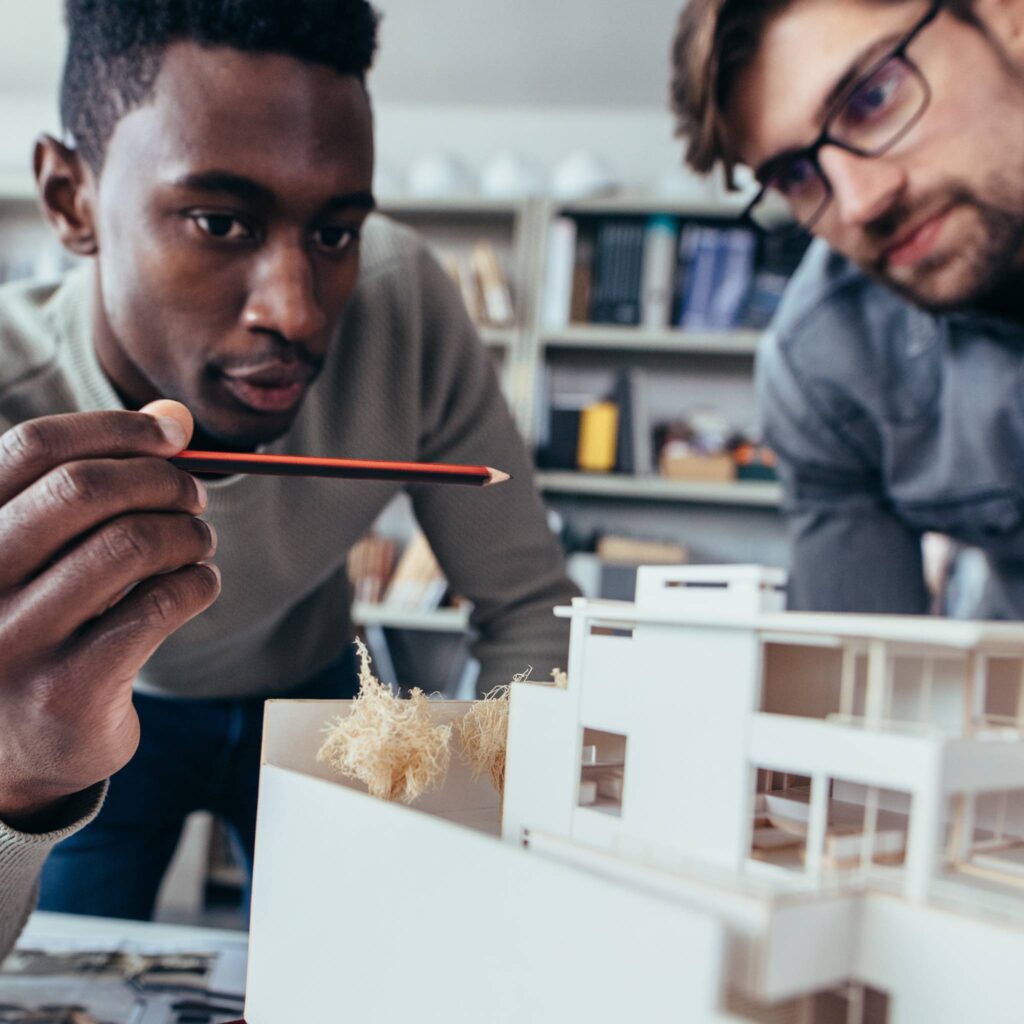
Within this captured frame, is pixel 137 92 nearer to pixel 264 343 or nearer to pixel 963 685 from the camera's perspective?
pixel 264 343

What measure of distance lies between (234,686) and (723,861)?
2.09 ft

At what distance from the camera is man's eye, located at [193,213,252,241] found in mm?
592

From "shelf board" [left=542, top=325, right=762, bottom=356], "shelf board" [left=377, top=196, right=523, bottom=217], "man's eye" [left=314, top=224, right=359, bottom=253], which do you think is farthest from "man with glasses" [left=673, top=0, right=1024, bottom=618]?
"shelf board" [left=377, top=196, right=523, bottom=217]

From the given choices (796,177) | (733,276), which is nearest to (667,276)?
(733,276)

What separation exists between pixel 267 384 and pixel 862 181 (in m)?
0.58

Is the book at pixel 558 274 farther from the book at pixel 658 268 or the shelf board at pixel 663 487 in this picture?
the shelf board at pixel 663 487

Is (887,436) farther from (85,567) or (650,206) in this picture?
(650,206)

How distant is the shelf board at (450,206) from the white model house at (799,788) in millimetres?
1889

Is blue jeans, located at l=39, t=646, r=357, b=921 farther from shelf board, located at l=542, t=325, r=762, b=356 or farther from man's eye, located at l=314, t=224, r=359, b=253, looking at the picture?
shelf board, located at l=542, t=325, r=762, b=356

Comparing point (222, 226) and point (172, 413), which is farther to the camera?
point (222, 226)

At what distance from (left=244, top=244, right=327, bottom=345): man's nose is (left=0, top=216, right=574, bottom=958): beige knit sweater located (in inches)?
6.2

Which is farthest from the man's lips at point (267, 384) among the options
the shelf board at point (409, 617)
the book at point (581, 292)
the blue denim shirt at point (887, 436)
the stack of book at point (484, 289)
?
the book at point (581, 292)

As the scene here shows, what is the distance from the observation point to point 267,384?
634mm

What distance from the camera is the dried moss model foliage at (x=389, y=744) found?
0.51 m
